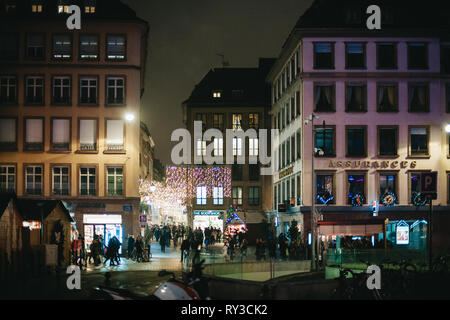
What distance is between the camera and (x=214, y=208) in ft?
255

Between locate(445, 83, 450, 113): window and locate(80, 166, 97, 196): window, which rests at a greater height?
locate(445, 83, 450, 113): window

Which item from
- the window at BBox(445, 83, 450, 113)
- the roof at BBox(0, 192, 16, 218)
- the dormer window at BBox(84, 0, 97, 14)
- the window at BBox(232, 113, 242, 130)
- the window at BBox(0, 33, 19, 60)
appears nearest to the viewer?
the roof at BBox(0, 192, 16, 218)

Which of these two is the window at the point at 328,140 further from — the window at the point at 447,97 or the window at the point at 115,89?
the window at the point at 115,89

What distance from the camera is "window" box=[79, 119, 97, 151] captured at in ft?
166

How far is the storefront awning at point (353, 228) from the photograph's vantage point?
4984cm

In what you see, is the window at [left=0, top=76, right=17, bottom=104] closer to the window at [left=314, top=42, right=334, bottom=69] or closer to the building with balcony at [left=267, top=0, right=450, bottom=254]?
the building with balcony at [left=267, top=0, right=450, bottom=254]

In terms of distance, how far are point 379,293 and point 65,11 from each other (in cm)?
3946

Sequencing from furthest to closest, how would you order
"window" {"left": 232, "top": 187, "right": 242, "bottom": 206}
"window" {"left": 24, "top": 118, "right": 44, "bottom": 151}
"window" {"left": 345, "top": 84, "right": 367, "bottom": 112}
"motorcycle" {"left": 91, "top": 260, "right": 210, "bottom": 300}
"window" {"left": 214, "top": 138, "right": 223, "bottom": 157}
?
"window" {"left": 214, "top": 138, "right": 223, "bottom": 157} → "window" {"left": 232, "top": 187, "right": 242, "bottom": 206} → "window" {"left": 345, "top": 84, "right": 367, "bottom": 112} → "window" {"left": 24, "top": 118, "right": 44, "bottom": 151} → "motorcycle" {"left": 91, "top": 260, "right": 210, "bottom": 300}

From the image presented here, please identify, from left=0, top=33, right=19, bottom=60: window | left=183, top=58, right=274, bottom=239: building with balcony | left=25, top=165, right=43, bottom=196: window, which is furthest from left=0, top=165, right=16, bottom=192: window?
left=183, top=58, right=274, bottom=239: building with balcony

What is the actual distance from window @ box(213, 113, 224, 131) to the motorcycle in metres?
62.6

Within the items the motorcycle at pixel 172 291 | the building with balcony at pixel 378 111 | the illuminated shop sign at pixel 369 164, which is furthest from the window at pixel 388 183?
the motorcycle at pixel 172 291

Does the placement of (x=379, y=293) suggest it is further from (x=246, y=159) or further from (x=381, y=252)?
(x=246, y=159)

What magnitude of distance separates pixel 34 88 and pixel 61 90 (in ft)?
6.59
